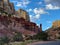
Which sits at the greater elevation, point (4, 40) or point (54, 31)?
point (54, 31)

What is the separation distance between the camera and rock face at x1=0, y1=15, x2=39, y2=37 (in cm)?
314

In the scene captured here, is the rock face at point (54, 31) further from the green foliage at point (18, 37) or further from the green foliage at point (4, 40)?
the green foliage at point (4, 40)

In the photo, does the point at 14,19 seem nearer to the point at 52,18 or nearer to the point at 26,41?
the point at 26,41

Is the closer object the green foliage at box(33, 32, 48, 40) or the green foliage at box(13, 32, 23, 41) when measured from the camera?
the green foliage at box(13, 32, 23, 41)

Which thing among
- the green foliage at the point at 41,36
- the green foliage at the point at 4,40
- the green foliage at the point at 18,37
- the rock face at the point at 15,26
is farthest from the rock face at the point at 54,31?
the green foliage at the point at 4,40

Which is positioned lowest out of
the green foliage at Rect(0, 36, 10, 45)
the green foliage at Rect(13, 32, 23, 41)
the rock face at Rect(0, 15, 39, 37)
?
the green foliage at Rect(0, 36, 10, 45)

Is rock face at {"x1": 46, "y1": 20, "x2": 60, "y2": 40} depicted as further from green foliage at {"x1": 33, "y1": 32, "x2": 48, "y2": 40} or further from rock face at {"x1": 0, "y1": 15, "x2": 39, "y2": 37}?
rock face at {"x1": 0, "y1": 15, "x2": 39, "y2": 37}

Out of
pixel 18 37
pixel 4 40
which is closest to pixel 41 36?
pixel 18 37

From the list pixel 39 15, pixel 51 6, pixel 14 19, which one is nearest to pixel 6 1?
pixel 14 19

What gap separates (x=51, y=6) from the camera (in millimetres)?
3613

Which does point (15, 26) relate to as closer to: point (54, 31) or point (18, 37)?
point (18, 37)

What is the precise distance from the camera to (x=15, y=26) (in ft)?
10.7

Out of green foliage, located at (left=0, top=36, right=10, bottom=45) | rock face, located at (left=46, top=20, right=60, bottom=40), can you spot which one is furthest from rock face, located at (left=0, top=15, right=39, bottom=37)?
rock face, located at (left=46, top=20, right=60, bottom=40)

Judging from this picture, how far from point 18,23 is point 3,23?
0.34 metres
